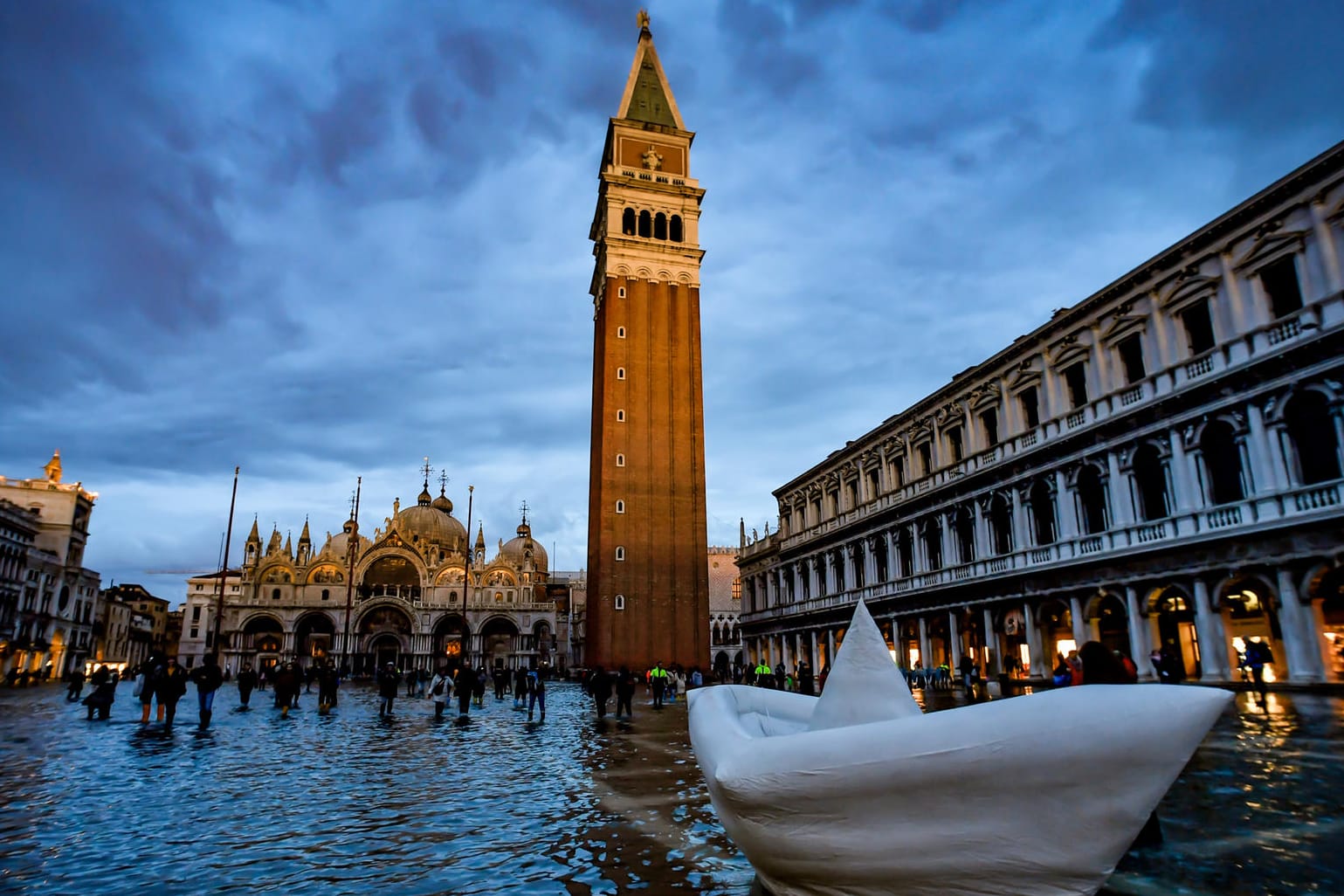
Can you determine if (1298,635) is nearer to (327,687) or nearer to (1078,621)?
(1078,621)

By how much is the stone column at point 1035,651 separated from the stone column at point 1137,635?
3.68 m

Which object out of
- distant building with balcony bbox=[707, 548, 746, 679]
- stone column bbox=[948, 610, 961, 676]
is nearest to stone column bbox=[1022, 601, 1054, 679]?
stone column bbox=[948, 610, 961, 676]

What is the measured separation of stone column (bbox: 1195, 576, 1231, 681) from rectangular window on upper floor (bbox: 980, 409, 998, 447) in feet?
35.0

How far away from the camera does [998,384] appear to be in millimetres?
29328

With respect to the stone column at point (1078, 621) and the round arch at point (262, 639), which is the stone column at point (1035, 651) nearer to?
the stone column at point (1078, 621)

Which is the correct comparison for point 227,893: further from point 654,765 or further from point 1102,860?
point 654,765

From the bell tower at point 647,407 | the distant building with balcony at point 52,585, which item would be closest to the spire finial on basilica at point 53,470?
the distant building with balcony at point 52,585

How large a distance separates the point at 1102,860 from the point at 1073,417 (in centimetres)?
2474

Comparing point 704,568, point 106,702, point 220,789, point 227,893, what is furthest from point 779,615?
point 227,893

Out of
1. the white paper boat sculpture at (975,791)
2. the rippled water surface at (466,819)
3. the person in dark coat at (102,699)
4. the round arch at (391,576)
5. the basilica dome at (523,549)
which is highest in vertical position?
the basilica dome at (523,549)

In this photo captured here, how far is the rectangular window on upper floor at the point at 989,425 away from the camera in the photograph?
1189 inches

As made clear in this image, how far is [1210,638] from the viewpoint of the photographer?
790 inches

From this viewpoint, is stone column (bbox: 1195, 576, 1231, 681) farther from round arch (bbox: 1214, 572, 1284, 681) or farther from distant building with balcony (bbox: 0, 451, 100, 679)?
distant building with balcony (bbox: 0, 451, 100, 679)

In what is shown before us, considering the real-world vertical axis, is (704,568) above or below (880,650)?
above
